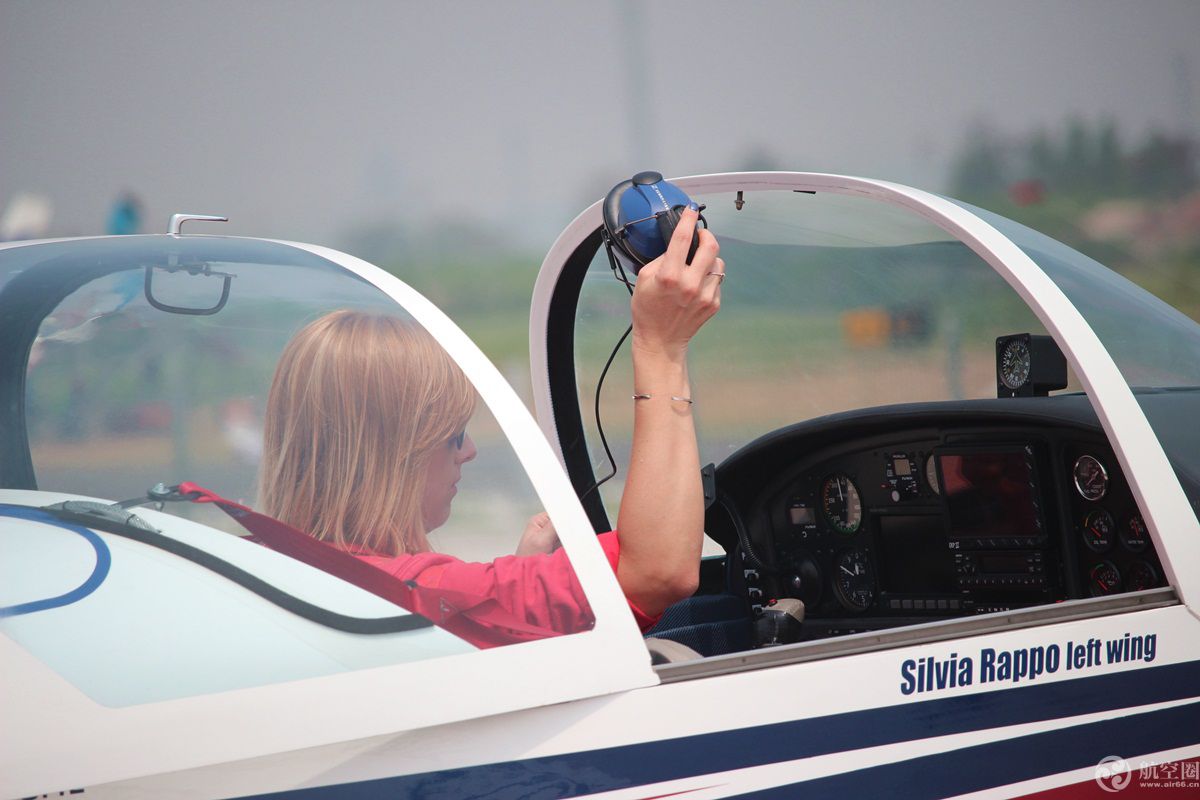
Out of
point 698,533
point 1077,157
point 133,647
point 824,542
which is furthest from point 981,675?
point 1077,157

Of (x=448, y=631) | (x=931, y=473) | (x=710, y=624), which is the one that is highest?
(x=448, y=631)

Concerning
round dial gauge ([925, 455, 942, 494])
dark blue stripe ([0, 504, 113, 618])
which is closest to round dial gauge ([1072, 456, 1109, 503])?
round dial gauge ([925, 455, 942, 494])

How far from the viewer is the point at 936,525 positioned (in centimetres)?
247

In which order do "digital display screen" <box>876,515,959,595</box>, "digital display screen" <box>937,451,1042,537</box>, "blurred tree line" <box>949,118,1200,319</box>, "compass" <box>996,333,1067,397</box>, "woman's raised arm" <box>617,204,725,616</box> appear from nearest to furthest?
"woman's raised arm" <box>617,204,725,616</box> < "digital display screen" <box>937,451,1042,537</box> < "compass" <box>996,333,1067,397</box> < "digital display screen" <box>876,515,959,595</box> < "blurred tree line" <box>949,118,1200,319</box>

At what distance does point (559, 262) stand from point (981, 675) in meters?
1.39

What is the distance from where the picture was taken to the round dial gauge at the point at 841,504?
2.61 m

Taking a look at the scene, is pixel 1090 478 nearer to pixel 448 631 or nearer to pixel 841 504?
pixel 841 504

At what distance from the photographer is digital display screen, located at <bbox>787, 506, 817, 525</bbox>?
8.82 feet

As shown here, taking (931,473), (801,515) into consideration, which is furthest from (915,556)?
(801,515)

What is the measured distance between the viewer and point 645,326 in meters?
1.29

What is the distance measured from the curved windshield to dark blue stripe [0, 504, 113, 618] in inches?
52.2

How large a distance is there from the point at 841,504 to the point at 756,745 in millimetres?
1583

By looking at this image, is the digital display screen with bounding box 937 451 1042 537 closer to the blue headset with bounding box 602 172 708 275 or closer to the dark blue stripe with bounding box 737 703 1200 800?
the dark blue stripe with bounding box 737 703 1200 800

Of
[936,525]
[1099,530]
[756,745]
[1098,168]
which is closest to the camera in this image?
[756,745]
